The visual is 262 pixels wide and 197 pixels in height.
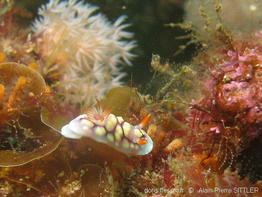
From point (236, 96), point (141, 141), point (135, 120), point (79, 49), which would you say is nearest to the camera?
point (236, 96)

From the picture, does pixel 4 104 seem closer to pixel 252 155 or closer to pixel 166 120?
pixel 166 120

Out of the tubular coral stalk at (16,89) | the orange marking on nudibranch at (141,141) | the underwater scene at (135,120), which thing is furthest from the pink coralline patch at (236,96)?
the tubular coral stalk at (16,89)

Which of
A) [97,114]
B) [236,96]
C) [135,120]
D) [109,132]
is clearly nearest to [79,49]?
[135,120]

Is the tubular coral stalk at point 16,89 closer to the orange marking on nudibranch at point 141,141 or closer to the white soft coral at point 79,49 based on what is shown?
the white soft coral at point 79,49

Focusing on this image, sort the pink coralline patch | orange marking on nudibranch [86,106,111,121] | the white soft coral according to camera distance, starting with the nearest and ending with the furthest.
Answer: the pink coralline patch
orange marking on nudibranch [86,106,111,121]
the white soft coral

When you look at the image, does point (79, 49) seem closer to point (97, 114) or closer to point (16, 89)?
point (16, 89)

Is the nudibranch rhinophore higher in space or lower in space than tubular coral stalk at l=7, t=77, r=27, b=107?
lower

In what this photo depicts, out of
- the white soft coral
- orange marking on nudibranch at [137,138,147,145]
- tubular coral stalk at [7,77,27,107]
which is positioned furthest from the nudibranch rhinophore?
the white soft coral

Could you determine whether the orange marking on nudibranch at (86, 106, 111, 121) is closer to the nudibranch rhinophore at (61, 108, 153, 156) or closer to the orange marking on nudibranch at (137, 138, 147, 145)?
the nudibranch rhinophore at (61, 108, 153, 156)
